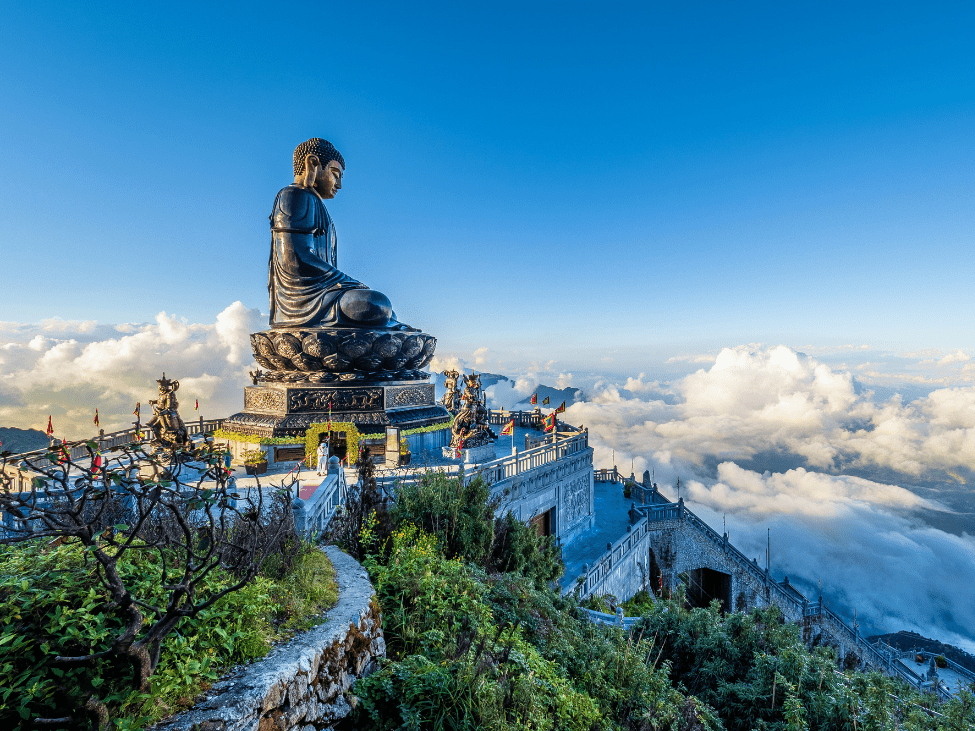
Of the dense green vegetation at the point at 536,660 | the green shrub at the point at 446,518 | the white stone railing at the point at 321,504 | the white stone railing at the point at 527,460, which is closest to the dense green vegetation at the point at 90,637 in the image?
the dense green vegetation at the point at 536,660

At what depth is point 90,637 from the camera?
337 cm

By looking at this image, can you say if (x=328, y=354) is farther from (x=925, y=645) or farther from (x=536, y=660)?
(x=925, y=645)

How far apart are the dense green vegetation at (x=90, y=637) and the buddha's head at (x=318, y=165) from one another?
66.9 ft

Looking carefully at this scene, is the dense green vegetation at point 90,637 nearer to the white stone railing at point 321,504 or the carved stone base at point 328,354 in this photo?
the white stone railing at point 321,504

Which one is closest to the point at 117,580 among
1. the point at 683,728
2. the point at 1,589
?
the point at 1,589

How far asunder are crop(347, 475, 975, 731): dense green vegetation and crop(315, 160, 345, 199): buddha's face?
16.7 m

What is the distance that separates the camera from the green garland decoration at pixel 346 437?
55.0 ft

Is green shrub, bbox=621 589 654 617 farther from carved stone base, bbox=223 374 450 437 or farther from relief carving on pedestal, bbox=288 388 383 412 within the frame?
relief carving on pedestal, bbox=288 388 383 412

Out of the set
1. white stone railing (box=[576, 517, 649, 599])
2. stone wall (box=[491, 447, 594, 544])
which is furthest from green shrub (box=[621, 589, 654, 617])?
stone wall (box=[491, 447, 594, 544])

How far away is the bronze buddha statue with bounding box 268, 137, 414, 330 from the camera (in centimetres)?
1989

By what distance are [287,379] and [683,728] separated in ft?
55.5

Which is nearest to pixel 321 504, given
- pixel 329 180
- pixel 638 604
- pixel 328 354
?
pixel 328 354

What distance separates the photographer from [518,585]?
9.03 m

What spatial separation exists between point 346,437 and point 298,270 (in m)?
8.03
